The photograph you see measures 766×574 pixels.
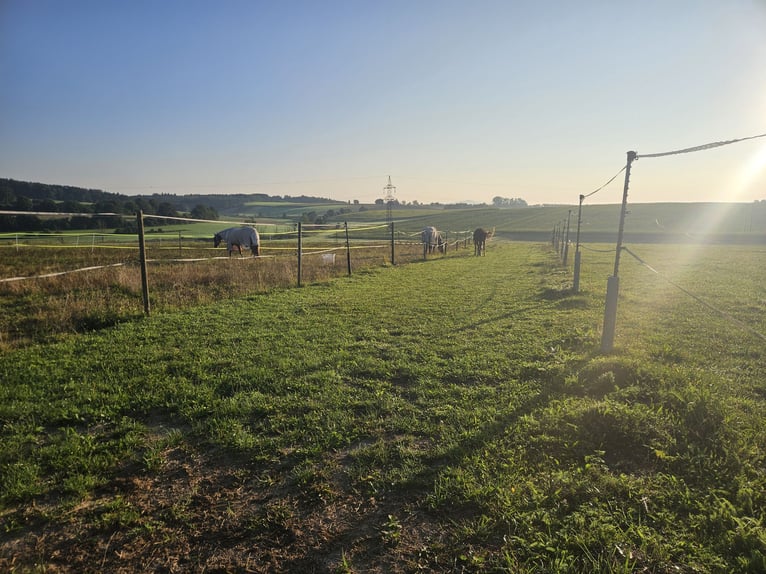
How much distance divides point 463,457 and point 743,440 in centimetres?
204

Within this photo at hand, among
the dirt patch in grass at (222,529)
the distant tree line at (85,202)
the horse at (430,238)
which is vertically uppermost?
the distant tree line at (85,202)

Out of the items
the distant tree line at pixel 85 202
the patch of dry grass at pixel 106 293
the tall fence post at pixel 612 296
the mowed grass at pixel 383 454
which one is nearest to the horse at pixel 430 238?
the patch of dry grass at pixel 106 293

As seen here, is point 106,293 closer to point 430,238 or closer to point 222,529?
point 222,529

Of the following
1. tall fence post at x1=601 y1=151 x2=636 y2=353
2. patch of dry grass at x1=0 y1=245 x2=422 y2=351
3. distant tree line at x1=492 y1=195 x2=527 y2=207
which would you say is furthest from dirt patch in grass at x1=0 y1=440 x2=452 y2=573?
distant tree line at x1=492 y1=195 x2=527 y2=207

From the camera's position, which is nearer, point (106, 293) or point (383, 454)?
point (383, 454)

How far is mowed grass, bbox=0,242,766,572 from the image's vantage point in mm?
A: 1991

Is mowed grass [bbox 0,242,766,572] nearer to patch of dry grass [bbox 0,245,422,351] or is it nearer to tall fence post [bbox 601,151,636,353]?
tall fence post [bbox 601,151,636,353]

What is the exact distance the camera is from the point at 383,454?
2.77 m

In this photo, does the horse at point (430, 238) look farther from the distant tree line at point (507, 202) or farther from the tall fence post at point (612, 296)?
the distant tree line at point (507, 202)

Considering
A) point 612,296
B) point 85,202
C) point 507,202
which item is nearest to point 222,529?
point 612,296

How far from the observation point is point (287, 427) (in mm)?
3154

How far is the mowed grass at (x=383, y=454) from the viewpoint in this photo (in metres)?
1.99

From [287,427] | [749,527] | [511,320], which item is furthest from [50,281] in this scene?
[749,527]

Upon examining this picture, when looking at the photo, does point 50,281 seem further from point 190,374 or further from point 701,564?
point 701,564
